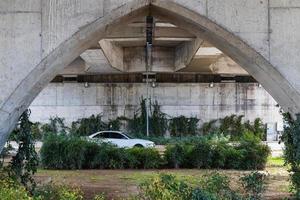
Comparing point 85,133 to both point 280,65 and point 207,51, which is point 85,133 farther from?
point 280,65

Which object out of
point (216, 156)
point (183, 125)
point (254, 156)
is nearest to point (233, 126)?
point (183, 125)

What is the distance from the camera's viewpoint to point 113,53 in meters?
27.8

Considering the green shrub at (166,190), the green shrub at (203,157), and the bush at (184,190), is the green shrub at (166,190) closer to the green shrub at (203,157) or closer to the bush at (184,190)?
the bush at (184,190)

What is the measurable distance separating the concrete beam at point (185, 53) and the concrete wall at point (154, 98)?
437cm

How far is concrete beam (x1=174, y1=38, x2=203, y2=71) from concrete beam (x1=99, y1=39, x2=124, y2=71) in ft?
10.5

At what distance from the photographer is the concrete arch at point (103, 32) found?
28.0 feet

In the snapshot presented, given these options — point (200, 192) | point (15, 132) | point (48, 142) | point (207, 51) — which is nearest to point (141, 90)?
point (207, 51)

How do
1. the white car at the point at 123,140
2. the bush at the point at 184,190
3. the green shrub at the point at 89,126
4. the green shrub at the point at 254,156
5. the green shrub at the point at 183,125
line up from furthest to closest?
the green shrub at the point at 183,125 < the green shrub at the point at 89,126 < the white car at the point at 123,140 < the green shrub at the point at 254,156 < the bush at the point at 184,190

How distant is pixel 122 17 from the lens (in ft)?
28.9

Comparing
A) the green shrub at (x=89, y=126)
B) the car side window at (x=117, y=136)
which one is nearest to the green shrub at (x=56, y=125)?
the green shrub at (x=89, y=126)

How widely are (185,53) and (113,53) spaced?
12.6 ft

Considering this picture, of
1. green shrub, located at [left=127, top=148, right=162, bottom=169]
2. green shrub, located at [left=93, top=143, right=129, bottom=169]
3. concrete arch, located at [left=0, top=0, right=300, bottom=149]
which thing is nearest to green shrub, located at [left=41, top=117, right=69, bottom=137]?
green shrub, located at [left=93, top=143, right=129, bottom=169]

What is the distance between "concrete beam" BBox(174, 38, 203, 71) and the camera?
79.7 ft

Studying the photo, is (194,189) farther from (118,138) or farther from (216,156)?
(118,138)
